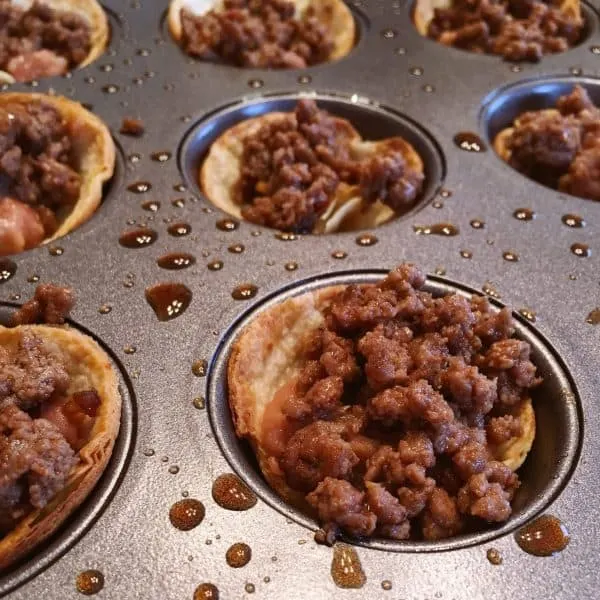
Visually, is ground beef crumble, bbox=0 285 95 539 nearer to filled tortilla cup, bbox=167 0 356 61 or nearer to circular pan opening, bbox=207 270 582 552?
circular pan opening, bbox=207 270 582 552

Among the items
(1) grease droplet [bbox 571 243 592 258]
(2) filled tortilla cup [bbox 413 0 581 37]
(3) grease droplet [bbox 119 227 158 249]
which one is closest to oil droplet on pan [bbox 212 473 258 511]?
(3) grease droplet [bbox 119 227 158 249]

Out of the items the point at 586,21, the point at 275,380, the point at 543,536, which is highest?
the point at 586,21

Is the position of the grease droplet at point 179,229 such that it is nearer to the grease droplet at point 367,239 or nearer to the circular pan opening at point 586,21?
the grease droplet at point 367,239

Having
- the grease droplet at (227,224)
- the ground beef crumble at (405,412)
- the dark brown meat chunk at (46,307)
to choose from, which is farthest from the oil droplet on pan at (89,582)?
the grease droplet at (227,224)

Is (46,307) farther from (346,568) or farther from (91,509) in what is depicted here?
(346,568)

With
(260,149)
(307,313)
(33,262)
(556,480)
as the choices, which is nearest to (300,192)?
(260,149)

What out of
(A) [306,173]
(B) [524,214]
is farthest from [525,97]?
(A) [306,173]
